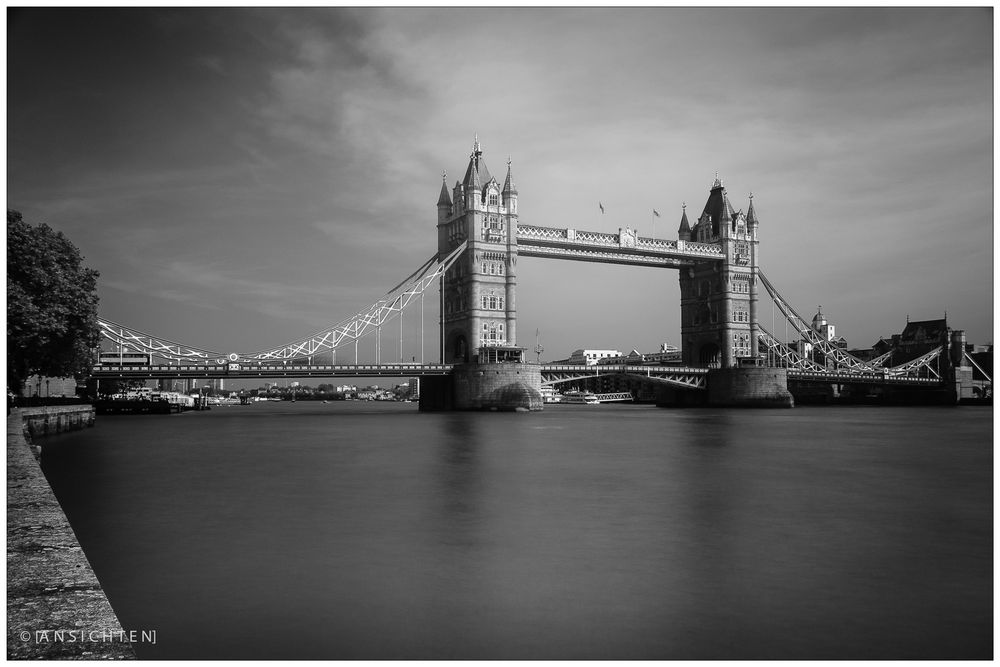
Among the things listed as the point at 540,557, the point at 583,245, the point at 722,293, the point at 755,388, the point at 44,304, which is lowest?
the point at 540,557

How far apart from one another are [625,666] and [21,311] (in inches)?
631

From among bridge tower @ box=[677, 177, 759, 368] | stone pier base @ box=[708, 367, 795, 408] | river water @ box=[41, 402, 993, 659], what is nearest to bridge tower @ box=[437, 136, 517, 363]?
Result: stone pier base @ box=[708, 367, 795, 408]

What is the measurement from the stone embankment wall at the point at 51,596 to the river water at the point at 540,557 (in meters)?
0.82

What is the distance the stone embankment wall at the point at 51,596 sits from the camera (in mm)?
3809

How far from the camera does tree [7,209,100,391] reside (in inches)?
669

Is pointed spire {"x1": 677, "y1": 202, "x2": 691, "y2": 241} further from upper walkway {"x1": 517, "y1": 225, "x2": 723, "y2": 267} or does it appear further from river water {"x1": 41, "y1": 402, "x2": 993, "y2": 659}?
river water {"x1": 41, "y1": 402, "x2": 993, "y2": 659}

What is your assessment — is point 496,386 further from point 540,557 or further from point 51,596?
point 51,596

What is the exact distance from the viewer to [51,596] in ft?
14.3

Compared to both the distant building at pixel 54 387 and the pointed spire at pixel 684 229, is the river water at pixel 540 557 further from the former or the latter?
the pointed spire at pixel 684 229

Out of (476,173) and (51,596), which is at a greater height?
(476,173)

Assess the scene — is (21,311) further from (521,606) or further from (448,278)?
(448,278)

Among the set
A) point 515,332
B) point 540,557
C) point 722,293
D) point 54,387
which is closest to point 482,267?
point 515,332

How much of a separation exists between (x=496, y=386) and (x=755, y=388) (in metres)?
19.7

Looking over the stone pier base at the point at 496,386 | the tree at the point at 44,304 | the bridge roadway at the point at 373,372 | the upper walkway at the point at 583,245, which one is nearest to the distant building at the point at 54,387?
the bridge roadway at the point at 373,372
